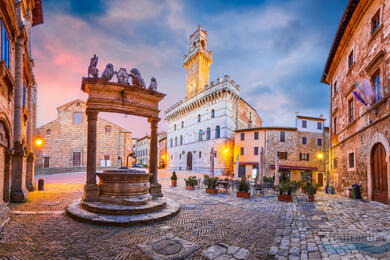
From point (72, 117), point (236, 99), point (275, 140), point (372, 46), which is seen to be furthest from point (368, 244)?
point (72, 117)

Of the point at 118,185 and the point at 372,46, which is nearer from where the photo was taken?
the point at 118,185

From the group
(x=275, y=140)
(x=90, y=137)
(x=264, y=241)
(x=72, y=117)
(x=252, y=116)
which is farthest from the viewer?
(x=252, y=116)

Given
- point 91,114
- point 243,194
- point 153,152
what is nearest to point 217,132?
point 243,194

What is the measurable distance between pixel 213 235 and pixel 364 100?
1050 centimetres

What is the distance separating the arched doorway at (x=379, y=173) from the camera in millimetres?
8766

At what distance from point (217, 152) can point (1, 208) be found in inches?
1092

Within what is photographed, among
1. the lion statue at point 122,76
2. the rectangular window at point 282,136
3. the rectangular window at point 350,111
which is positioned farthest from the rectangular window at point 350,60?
the rectangular window at point 282,136

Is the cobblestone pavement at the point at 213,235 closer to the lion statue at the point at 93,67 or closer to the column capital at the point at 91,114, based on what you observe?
the column capital at the point at 91,114

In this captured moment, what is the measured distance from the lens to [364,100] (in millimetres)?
10016

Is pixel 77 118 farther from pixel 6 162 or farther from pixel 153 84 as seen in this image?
pixel 153 84

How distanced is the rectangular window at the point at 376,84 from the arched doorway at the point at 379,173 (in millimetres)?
2251

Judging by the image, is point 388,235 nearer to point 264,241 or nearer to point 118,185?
point 264,241

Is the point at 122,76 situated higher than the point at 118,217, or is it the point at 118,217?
the point at 122,76

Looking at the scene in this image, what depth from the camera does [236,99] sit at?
33125mm
